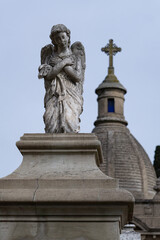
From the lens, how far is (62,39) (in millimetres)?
10102

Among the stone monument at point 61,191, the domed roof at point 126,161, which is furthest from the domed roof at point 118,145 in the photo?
the stone monument at point 61,191

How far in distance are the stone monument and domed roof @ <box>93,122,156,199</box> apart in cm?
4734

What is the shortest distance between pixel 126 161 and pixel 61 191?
165 feet

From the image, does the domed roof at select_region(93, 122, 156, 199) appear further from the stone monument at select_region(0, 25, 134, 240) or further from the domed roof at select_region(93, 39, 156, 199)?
the stone monument at select_region(0, 25, 134, 240)

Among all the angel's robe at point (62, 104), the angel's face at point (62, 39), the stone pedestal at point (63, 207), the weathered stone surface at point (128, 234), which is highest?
the angel's face at point (62, 39)

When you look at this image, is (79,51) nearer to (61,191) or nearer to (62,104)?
(62,104)

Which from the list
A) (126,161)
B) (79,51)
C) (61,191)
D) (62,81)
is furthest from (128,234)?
(126,161)

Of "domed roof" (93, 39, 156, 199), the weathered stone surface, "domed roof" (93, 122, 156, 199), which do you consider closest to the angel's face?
the weathered stone surface

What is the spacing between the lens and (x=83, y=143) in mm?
9320

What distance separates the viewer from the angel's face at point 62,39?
10.1 m

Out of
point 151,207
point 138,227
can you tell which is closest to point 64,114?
point 138,227

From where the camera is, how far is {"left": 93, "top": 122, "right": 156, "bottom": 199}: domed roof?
57.7 metres

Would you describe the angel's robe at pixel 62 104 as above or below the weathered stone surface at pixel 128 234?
above

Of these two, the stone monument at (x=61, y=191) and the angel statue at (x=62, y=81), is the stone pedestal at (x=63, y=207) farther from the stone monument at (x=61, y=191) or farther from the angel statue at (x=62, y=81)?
the angel statue at (x=62, y=81)
